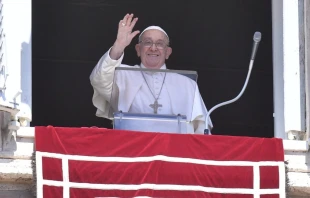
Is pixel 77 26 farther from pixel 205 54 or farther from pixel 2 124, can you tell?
pixel 2 124

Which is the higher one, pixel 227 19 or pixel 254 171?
pixel 227 19

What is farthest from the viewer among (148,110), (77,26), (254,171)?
(77,26)

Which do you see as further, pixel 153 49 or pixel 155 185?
pixel 153 49

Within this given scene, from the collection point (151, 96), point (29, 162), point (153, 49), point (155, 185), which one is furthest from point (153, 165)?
point (153, 49)

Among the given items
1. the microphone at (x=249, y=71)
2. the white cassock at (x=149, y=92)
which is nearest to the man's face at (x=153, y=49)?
the white cassock at (x=149, y=92)

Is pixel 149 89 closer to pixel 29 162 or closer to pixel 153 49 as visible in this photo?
pixel 153 49

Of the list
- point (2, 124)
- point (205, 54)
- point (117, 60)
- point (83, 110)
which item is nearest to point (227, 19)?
point (205, 54)

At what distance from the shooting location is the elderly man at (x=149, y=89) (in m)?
10.0

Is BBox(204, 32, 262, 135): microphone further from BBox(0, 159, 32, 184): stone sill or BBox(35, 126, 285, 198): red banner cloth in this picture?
BBox(0, 159, 32, 184): stone sill

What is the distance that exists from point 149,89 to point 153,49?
260mm

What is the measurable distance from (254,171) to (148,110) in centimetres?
92

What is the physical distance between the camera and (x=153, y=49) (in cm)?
1031

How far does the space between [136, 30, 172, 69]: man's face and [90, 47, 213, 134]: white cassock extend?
0.11m

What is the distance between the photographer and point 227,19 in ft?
38.1
